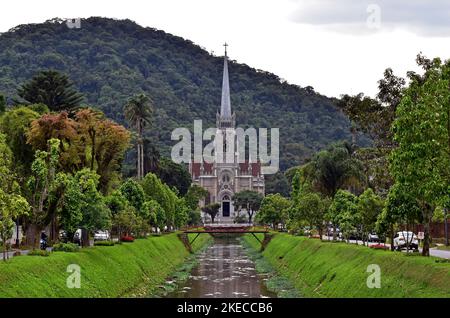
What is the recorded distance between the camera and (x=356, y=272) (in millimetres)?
47188

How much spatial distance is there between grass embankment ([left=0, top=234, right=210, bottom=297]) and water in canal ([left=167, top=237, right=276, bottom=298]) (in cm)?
259

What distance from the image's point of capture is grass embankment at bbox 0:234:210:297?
3681 cm

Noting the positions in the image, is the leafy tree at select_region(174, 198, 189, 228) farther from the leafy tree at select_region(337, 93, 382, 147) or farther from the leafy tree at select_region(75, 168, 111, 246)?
the leafy tree at select_region(75, 168, 111, 246)

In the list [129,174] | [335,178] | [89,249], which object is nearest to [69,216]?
[89,249]

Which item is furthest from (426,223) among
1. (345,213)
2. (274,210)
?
(274,210)

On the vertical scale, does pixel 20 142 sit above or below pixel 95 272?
above

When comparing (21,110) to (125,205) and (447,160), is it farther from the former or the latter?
(447,160)

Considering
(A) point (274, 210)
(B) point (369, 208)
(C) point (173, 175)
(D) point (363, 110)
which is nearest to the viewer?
(B) point (369, 208)

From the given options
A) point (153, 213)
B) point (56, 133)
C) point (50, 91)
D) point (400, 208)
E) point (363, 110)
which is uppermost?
point (50, 91)

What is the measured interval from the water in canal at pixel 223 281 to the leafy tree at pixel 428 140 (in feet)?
59.7

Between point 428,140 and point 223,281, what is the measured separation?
31734 millimetres

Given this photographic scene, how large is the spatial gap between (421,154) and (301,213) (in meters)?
45.8
